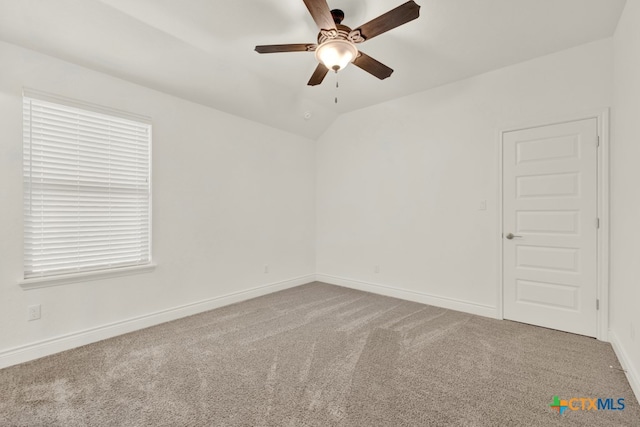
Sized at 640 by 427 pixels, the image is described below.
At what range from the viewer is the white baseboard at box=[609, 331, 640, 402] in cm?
194

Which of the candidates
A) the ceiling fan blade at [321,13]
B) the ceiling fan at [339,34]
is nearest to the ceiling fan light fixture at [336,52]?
the ceiling fan at [339,34]

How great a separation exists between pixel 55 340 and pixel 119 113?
211 cm

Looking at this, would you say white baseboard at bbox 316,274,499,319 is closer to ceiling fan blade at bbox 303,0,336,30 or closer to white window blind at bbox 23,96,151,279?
white window blind at bbox 23,96,151,279

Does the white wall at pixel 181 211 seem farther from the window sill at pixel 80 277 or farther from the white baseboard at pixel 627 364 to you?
the white baseboard at pixel 627 364

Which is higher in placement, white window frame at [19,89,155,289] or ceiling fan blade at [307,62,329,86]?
ceiling fan blade at [307,62,329,86]

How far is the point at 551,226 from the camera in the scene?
3.04 m

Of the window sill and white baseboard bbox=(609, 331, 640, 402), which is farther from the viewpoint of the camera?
the window sill

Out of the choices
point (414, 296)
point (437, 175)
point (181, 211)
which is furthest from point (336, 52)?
point (414, 296)

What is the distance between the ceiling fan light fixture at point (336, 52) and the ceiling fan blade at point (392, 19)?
13 centimetres

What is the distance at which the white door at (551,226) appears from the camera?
112 inches

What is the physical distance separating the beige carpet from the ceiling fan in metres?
2.38

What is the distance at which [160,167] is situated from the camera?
3229 mm

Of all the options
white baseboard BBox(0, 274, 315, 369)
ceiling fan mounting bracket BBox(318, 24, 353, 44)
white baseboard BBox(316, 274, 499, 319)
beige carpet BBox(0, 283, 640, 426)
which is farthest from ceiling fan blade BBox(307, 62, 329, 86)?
white baseboard BBox(316, 274, 499, 319)

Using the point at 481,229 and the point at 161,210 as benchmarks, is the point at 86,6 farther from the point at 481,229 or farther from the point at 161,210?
the point at 481,229
